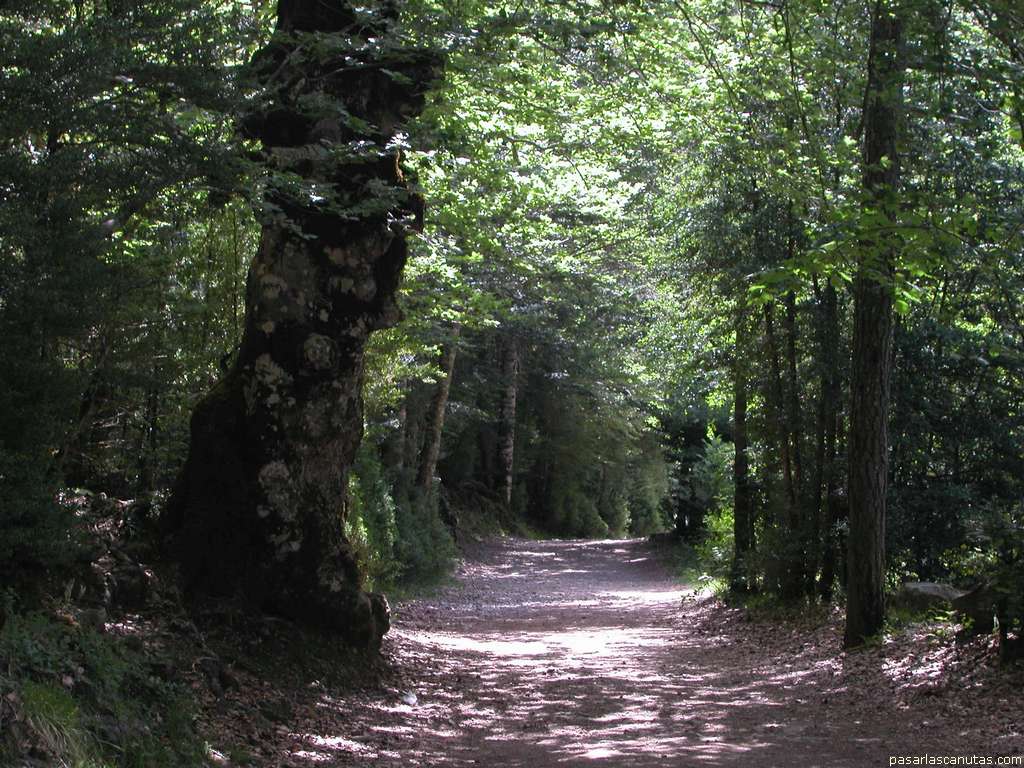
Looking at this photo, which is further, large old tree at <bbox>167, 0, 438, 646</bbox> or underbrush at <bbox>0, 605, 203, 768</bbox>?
large old tree at <bbox>167, 0, 438, 646</bbox>

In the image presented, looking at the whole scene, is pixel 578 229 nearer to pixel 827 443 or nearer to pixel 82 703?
pixel 827 443

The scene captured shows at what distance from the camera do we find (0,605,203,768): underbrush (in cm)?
434

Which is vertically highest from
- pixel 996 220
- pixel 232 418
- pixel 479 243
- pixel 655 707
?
pixel 479 243

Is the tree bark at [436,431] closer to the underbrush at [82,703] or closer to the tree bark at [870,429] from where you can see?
the tree bark at [870,429]

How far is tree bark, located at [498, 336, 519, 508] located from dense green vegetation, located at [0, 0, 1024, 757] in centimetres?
1085

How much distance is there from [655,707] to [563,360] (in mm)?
21170

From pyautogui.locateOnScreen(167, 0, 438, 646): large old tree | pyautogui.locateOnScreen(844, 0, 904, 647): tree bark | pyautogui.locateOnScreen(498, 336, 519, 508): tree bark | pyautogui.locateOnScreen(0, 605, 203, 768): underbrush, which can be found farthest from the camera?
pyautogui.locateOnScreen(498, 336, 519, 508): tree bark

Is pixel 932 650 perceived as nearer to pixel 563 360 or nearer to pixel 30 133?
pixel 30 133

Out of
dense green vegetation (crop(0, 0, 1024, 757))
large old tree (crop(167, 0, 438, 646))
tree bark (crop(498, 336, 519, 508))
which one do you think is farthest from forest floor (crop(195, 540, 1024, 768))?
tree bark (crop(498, 336, 519, 508))

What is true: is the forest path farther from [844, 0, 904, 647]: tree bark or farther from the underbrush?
the underbrush

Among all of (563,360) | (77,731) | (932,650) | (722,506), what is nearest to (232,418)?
(77,731)

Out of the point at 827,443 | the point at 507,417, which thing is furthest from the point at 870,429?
the point at 507,417

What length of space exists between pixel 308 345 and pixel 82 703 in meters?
4.15

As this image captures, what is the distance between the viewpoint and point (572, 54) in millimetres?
11273
